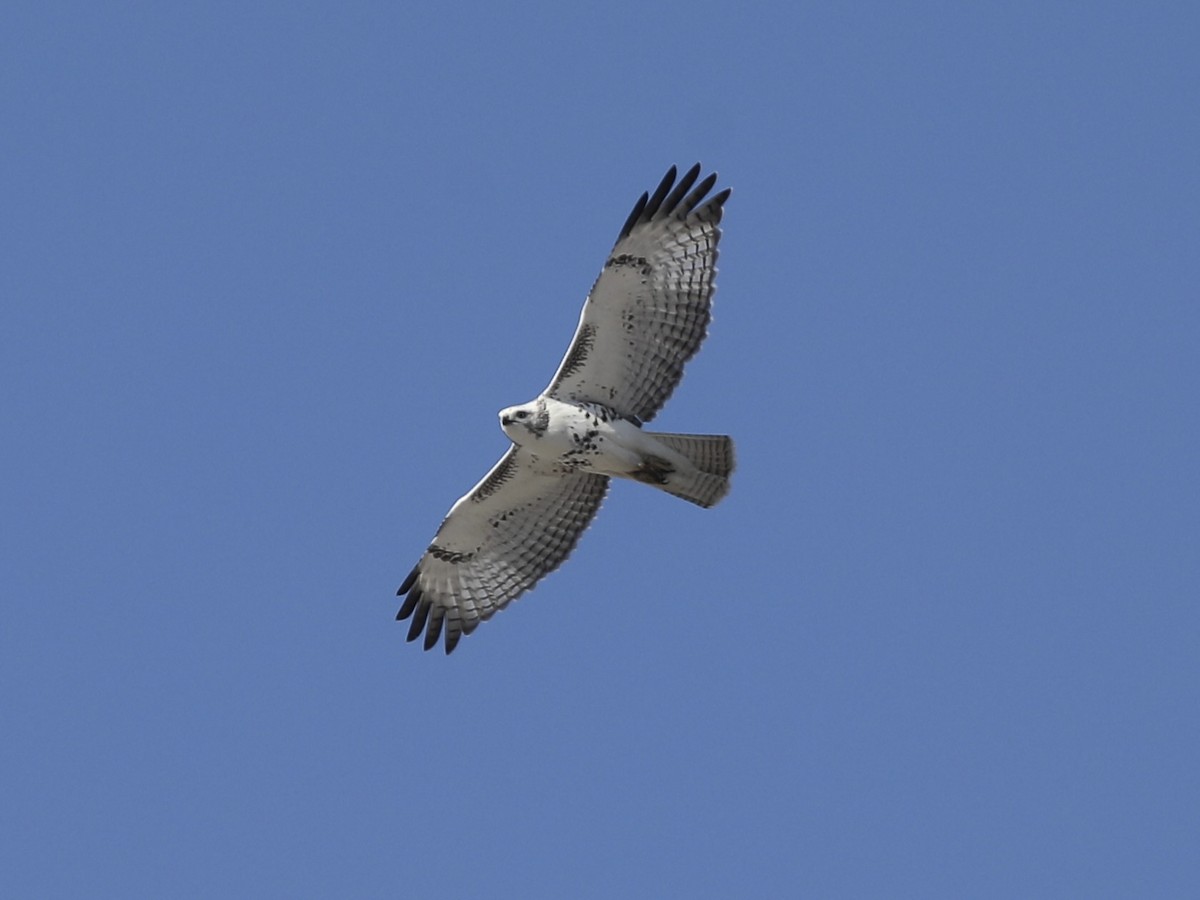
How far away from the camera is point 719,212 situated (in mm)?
15516

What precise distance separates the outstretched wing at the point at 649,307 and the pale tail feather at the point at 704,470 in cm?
43

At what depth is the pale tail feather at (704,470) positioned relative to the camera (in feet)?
50.7

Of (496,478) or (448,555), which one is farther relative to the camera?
(448,555)

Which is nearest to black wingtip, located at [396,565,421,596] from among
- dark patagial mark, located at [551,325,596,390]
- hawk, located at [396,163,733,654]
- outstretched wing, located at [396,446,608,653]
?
outstretched wing, located at [396,446,608,653]

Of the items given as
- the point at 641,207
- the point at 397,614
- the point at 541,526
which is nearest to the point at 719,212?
the point at 641,207

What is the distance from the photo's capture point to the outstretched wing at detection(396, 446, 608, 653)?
16.3 metres

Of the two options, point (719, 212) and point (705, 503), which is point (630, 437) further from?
point (719, 212)

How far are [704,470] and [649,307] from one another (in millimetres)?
1313

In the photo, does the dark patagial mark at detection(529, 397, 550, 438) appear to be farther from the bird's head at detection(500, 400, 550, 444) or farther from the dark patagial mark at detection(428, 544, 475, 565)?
the dark patagial mark at detection(428, 544, 475, 565)

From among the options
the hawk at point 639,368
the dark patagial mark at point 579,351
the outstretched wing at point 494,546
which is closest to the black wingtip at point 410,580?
the outstretched wing at point 494,546

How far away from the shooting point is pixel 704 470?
51.2 ft

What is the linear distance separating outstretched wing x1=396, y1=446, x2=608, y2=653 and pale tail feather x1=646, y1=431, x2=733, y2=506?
946 millimetres

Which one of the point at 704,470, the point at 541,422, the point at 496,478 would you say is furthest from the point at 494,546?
the point at 704,470

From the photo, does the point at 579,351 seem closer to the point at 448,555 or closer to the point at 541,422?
the point at 541,422
